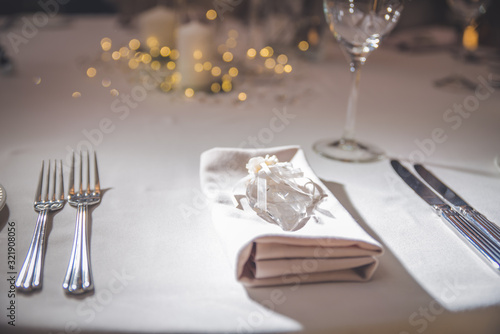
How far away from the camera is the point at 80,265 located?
1.58 feet

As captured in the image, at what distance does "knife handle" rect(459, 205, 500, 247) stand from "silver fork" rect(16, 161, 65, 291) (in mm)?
543

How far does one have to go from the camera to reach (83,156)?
782 mm

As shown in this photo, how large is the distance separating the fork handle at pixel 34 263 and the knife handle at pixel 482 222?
0.54 m

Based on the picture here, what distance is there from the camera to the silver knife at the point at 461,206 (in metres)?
0.56

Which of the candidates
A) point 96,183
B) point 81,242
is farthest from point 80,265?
point 96,183

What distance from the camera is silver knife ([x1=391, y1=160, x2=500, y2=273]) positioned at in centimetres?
52

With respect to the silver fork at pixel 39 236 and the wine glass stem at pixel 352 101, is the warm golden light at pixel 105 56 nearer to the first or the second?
the silver fork at pixel 39 236

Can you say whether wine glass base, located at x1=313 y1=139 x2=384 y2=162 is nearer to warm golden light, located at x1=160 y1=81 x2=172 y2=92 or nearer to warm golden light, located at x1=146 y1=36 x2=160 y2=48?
warm golden light, located at x1=160 y1=81 x2=172 y2=92

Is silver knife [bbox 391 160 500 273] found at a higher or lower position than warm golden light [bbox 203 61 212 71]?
lower

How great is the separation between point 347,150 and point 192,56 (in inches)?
19.8

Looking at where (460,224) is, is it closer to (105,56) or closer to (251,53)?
(251,53)

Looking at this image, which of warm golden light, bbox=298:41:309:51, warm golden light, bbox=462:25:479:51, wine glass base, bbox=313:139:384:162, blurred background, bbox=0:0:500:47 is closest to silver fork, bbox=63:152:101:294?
wine glass base, bbox=313:139:384:162

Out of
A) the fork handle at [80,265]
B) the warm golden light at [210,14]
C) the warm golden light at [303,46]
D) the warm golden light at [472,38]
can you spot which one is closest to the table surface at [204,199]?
the fork handle at [80,265]

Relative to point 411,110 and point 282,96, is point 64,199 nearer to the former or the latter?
point 282,96
